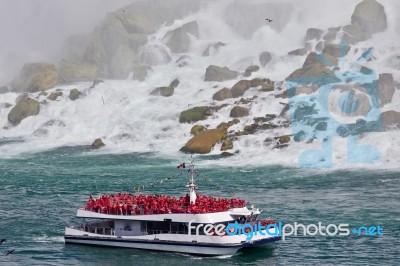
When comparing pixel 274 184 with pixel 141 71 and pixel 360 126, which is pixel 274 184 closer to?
pixel 360 126

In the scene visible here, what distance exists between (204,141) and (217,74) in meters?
37.8

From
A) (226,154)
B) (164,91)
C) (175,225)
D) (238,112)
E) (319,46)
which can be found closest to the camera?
(175,225)

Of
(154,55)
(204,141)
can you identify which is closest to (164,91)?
(154,55)

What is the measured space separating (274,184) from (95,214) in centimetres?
3056

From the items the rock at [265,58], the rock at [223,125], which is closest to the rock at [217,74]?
the rock at [265,58]

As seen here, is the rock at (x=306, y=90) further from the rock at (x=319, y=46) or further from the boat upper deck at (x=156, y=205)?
the boat upper deck at (x=156, y=205)

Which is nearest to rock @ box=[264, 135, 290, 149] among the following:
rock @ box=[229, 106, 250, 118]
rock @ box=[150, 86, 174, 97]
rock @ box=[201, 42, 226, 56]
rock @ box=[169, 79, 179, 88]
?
rock @ box=[229, 106, 250, 118]

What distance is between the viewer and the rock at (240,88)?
145000 millimetres

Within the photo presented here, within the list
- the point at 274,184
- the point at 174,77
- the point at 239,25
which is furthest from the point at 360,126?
the point at 239,25

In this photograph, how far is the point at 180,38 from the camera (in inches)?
7151

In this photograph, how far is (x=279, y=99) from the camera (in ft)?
451

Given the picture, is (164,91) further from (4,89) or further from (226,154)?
(226,154)

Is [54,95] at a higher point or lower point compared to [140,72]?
lower

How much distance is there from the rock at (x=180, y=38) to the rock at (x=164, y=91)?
2330 cm
